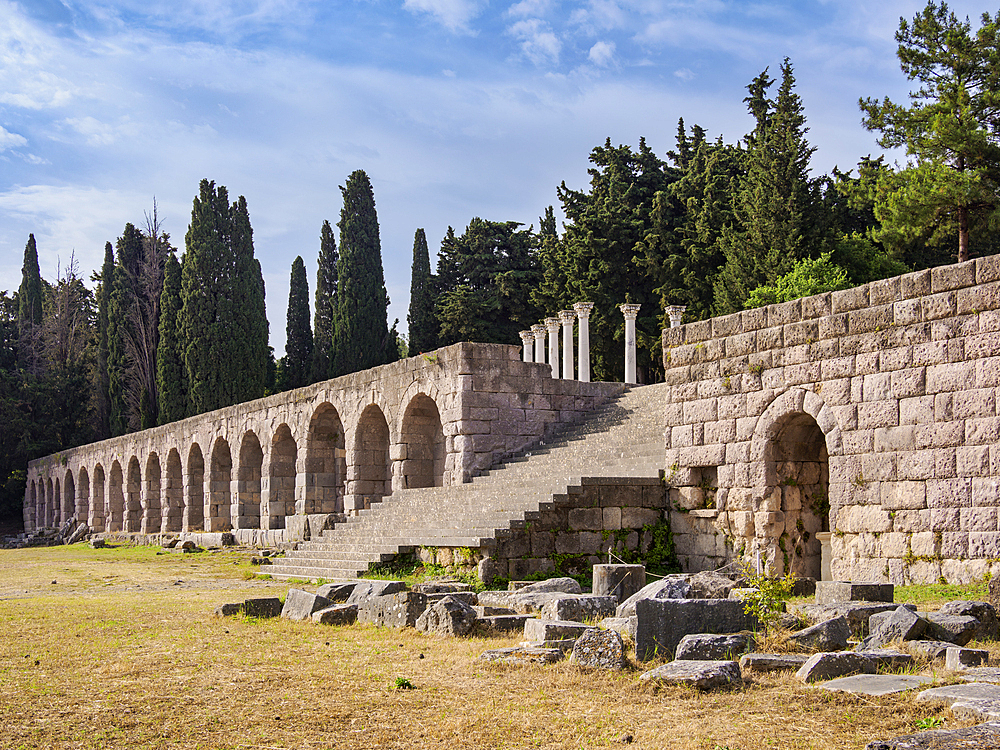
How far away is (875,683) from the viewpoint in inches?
210

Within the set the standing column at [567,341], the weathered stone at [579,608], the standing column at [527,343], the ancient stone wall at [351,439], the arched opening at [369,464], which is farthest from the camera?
the standing column at [527,343]

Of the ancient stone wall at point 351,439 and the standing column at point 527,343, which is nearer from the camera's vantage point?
the ancient stone wall at point 351,439

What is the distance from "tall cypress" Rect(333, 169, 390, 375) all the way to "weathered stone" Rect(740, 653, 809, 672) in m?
38.1

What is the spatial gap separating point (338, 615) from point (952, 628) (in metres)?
5.27

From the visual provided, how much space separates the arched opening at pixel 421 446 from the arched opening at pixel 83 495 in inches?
1147

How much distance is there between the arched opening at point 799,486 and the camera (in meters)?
11.4

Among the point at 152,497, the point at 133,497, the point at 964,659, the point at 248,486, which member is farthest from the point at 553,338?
the point at 964,659

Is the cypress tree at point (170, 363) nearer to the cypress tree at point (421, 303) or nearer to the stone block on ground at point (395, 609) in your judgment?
the cypress tree at point (421, 303)

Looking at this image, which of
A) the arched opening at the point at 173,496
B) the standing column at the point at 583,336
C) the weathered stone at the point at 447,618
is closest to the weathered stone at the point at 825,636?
the weathered stone at the point at 447,618

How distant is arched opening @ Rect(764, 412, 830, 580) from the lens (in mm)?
11438

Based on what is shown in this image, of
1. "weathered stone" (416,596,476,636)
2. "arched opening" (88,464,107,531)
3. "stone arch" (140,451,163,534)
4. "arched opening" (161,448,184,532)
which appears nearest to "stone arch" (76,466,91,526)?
"arched opening" (88,464,107,531)

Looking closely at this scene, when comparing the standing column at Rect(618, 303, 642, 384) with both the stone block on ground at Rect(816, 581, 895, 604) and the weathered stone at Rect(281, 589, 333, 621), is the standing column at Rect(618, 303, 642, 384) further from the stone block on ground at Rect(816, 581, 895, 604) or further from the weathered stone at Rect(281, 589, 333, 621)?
the stone block on ground at Rect(816, 581, 895, 604)

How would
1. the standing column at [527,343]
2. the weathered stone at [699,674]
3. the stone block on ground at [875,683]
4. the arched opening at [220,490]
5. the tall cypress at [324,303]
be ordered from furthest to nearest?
the tall cypress at [324,303] < the standing column at [527,343] < the arched opening at [220,490] < the weathered stone at [699,674] < the stone block on ground at [875,683]

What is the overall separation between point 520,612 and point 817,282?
20057 mm
